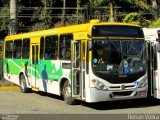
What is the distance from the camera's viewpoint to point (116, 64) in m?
14.2

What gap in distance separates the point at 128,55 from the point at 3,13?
107 ft

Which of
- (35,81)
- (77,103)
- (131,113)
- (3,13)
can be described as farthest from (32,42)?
(3,13)

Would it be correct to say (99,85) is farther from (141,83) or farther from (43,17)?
(43,17)

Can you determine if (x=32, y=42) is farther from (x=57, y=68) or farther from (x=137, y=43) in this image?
(x=137, y=43)

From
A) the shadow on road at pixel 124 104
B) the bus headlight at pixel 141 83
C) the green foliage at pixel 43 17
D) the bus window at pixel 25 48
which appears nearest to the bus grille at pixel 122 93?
the bus headlight at pixel 141 83

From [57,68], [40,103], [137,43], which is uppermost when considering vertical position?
[137,43]

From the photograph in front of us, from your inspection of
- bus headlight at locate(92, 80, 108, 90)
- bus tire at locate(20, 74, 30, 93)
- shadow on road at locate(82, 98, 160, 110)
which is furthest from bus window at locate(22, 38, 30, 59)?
bus headlight at locate(92, 80, 108, 90)

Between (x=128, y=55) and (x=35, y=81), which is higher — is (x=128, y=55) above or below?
above

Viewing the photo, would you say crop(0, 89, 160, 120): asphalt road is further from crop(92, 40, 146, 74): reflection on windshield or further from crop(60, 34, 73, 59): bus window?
crop(60, 34, 73, 59): bus window

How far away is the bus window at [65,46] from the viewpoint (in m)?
15.6

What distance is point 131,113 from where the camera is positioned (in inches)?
527

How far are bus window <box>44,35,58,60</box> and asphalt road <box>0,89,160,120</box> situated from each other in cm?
174

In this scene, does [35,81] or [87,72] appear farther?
[35,81]

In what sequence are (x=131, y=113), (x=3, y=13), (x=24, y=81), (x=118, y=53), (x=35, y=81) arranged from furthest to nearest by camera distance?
1. (x=3, y=13)
2. (x=24, y=81)
3. (x=35, y=81)
4. (x=118, y=53)
5. (x=131, y=113)
